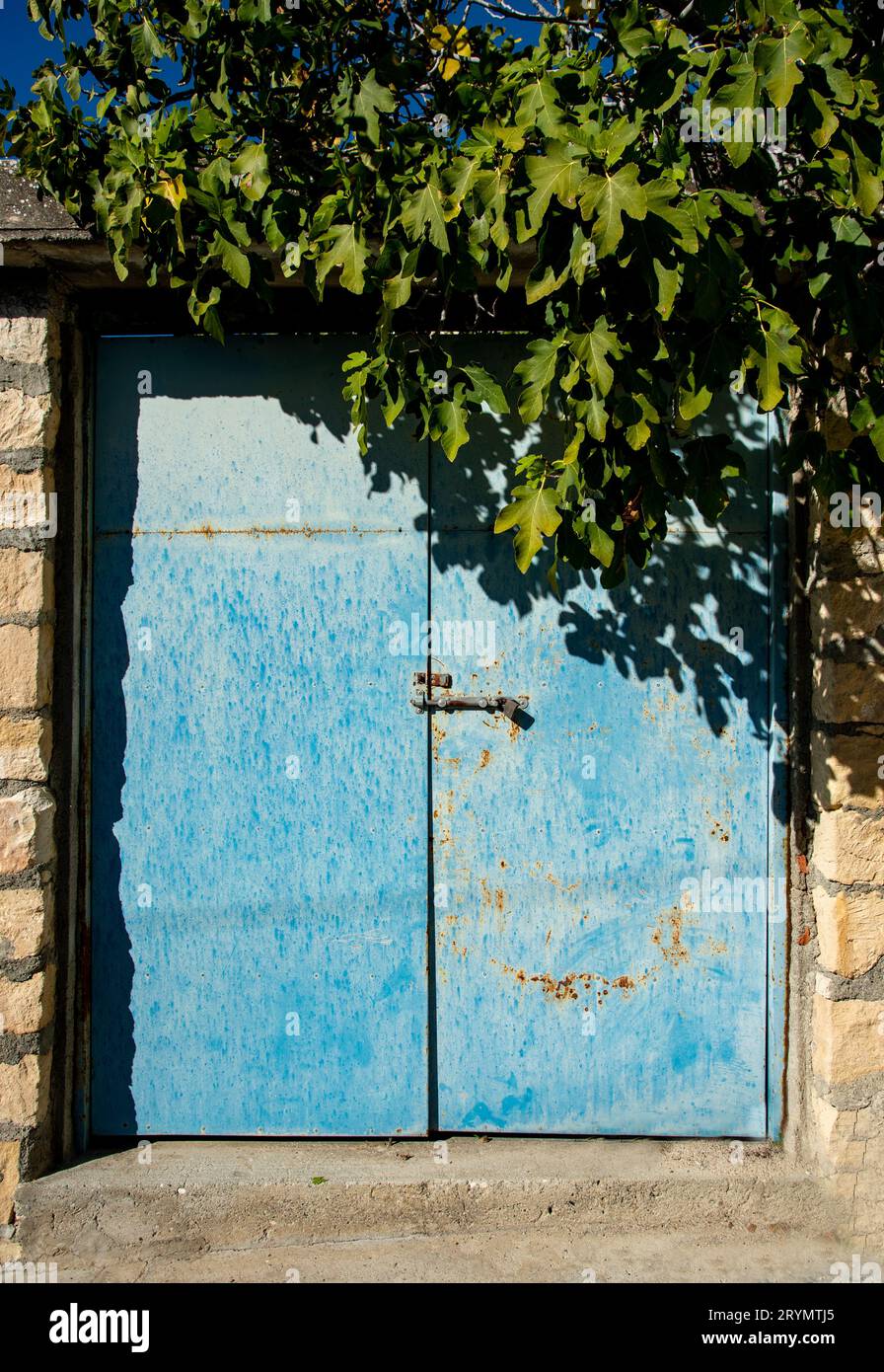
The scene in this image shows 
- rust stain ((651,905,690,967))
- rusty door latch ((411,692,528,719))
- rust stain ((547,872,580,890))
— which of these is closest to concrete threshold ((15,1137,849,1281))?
rust stain ((651,905,690,967))

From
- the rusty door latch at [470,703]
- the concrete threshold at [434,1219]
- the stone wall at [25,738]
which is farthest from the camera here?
the rusty door latch at [470,703]

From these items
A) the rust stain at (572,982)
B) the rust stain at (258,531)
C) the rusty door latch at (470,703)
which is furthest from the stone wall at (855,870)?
the rust stain at (258,531)

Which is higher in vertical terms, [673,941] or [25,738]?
[25,738]

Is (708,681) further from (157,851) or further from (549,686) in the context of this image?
(157,851)

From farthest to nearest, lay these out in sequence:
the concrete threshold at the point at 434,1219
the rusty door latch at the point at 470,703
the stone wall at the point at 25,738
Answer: the rusty door latch at the point at 470,703 < the stone wall at the point at 25,738 < the concrete threshold at the point at 434,1219

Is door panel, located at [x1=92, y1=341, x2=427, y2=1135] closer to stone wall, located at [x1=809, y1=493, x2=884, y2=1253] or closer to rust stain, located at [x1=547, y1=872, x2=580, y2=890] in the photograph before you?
rust stain, located at [x1=547, y1=872, x2=580, y2=890]

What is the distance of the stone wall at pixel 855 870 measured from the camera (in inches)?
94.6

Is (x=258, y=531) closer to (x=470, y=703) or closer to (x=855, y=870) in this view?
(x=470, y=703)

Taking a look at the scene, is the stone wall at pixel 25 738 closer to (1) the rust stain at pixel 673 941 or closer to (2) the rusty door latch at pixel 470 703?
(2) the rusty door latch at pixel 470 703

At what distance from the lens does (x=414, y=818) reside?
2594 millimetres

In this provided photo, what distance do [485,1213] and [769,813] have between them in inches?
53.0

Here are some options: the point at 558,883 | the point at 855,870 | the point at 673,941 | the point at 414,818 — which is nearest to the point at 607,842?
the point at 558,883

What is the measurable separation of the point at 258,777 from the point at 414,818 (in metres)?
0.47

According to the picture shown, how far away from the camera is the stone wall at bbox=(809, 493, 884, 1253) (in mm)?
2402
